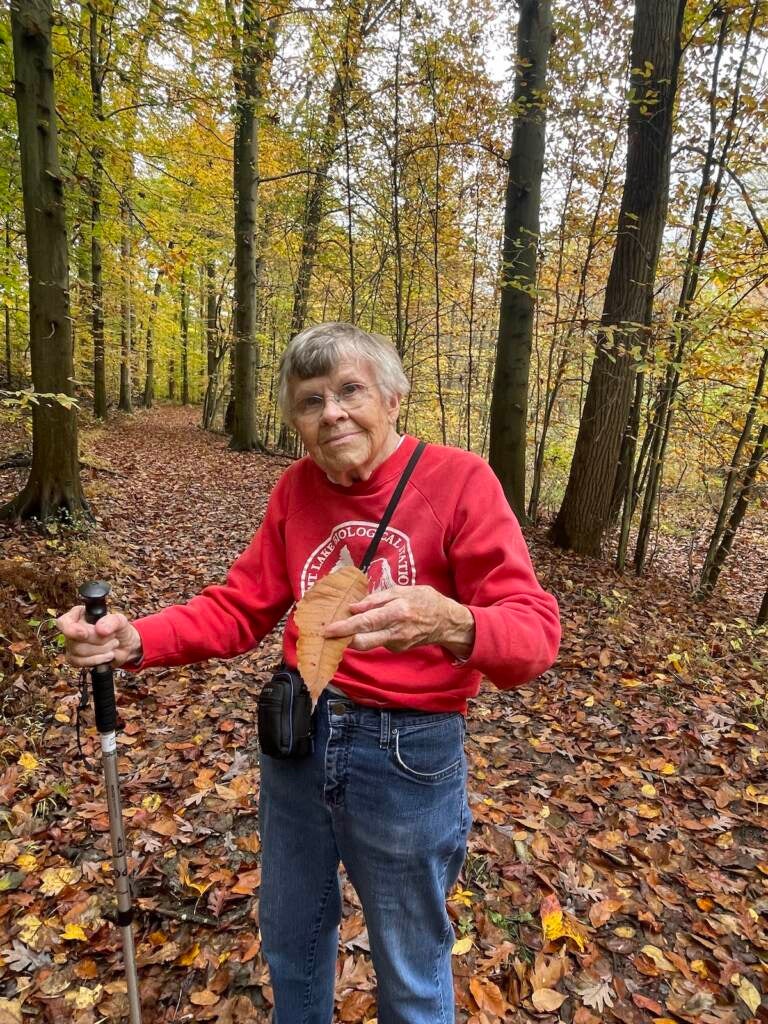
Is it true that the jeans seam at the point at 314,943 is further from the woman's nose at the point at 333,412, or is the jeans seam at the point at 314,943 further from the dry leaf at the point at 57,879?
the dry leaf at the point at 57,879

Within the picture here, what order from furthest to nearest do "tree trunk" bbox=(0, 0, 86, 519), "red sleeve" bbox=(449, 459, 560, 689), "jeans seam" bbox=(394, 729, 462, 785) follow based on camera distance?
"tree trunk" bbox=(0, 0, 86, 519)
"jeans seam" bbox=(394, 729, 462, 785)
"red sleeve" bbox=(449, 459, 560, 689)

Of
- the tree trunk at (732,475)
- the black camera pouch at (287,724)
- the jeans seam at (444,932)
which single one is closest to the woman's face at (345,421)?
the black camera pouch at (287,724)

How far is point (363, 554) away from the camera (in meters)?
1.64

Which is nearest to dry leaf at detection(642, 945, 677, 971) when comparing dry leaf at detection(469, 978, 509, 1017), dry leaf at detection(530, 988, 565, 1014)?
dry leaf at detection(530, 988, 565, 1014)

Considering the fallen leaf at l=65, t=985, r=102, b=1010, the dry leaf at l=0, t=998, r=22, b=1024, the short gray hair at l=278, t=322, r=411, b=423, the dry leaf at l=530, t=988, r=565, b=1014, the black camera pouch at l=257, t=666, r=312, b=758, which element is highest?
the short gray hair at l=278, t=322, r=411, b=423

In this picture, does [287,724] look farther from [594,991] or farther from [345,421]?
[594,991]

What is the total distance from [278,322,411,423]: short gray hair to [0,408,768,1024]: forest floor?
2.76 meters

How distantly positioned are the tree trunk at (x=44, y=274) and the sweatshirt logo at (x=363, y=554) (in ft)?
15.6

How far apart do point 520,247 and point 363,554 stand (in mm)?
7541

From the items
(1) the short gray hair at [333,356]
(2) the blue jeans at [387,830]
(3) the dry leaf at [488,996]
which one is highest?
(1) the short gray hair at [333,356]

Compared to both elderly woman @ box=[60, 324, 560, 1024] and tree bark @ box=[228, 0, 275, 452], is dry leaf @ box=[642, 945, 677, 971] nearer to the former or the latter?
elderly woman @ box=[60, 324, 560, 1024]

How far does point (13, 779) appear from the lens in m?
3.54

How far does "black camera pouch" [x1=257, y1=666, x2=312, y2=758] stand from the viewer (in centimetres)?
162

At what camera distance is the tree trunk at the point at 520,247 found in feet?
25.3
